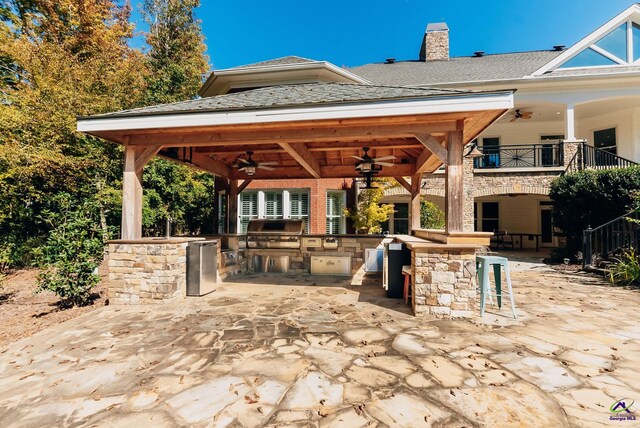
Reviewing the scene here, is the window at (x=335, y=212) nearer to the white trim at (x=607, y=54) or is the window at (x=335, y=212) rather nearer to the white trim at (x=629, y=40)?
the white trim at (x=607, y=54)

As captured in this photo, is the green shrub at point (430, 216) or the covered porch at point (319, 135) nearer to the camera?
the covered porch at point (319, 135)

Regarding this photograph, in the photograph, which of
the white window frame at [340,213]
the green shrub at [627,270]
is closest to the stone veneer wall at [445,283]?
the green shrub at [627,270]

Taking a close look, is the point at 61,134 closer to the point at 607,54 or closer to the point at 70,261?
the point at 70,261

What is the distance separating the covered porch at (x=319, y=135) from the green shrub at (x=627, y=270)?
16.0 feet

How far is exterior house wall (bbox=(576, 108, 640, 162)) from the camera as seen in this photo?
12062 millimetres

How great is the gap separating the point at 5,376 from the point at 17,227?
348 inches

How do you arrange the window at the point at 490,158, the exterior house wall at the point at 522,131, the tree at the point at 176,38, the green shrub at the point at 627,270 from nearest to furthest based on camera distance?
the green shrub at the point at 627,270, the window at the point at 490,158, the exterior house wall at the point at 522,131, the tree at the point at 176,38

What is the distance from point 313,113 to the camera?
14.6 feet

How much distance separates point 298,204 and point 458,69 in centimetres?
1017

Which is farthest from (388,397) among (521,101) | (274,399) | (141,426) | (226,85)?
(521,101)

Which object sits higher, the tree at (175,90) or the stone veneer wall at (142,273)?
the tree at (175,90)

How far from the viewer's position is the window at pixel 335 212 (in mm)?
11406

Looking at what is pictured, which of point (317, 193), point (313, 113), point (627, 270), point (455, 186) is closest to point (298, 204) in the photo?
point (317, 193)

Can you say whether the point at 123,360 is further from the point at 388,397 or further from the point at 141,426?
the point at 388,397
